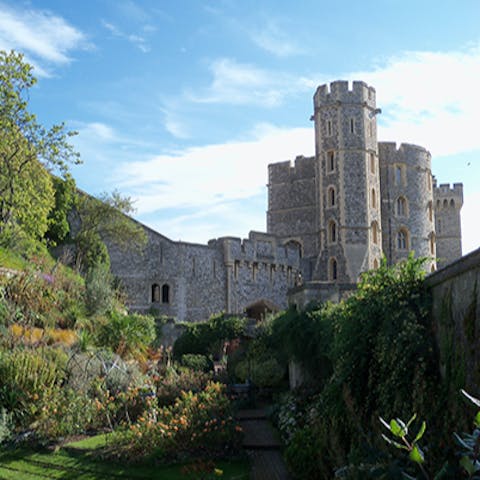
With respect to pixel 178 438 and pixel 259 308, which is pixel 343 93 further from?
pixel 178 438

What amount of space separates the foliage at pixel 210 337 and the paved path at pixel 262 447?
7106 millimetres

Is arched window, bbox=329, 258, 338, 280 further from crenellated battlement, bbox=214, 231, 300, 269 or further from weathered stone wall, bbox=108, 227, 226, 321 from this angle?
weathered stone wall, bbox=108, 227, 226, 321

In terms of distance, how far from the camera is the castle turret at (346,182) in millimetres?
34250

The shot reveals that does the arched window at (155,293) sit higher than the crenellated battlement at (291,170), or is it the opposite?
the crenellated battlement at (291,170)

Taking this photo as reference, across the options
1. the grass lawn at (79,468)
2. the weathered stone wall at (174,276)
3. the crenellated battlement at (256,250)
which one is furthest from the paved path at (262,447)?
the crenellated battlement at (256,250)

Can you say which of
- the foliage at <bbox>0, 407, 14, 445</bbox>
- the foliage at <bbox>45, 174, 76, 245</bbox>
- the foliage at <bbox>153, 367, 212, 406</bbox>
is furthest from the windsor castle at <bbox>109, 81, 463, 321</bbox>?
the foliage at <bbox>0, 407, 14, 445</bbox>

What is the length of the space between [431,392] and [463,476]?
78.2 inches

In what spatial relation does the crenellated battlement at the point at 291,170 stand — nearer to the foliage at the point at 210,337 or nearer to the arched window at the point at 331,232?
the arched window at the point at 331,232

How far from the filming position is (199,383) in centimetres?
1288

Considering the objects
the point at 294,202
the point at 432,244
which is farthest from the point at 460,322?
the point at 432,244

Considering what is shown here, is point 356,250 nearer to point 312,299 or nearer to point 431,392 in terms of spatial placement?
point 312,299

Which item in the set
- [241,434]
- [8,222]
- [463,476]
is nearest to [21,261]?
[8,222]

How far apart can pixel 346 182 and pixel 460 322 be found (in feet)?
95.1

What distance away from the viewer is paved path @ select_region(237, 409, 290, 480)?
8.15 meters
